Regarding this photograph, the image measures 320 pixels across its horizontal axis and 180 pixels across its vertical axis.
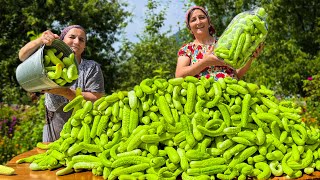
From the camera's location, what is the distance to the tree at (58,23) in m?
18.1

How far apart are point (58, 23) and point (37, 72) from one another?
17702mm

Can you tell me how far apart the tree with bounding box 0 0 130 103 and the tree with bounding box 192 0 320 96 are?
21.5 ft

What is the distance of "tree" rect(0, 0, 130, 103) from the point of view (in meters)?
18.1

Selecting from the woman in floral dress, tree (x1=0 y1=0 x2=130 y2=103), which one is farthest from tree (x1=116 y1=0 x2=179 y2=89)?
the woman in floral dress

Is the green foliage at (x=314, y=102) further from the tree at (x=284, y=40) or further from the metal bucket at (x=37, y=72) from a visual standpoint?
the metal bucket at (x=37, y=72)

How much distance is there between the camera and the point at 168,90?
210cm

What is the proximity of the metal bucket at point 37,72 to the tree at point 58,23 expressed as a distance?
15.2 metres

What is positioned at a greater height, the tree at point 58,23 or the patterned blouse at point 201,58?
the tree at point 58,23

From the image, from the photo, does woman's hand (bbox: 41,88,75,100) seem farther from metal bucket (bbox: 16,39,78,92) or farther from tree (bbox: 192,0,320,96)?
tree (bbox: 192,0,320,96)

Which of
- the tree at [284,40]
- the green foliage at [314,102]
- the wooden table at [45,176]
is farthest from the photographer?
the tree at [284,40]

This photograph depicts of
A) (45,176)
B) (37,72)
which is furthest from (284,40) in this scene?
(45,176)

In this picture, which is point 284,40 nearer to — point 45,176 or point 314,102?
point 314,102

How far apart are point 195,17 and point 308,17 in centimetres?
1276

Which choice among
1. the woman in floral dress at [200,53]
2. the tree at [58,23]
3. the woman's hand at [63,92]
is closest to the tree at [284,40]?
the tree at [58,23]
